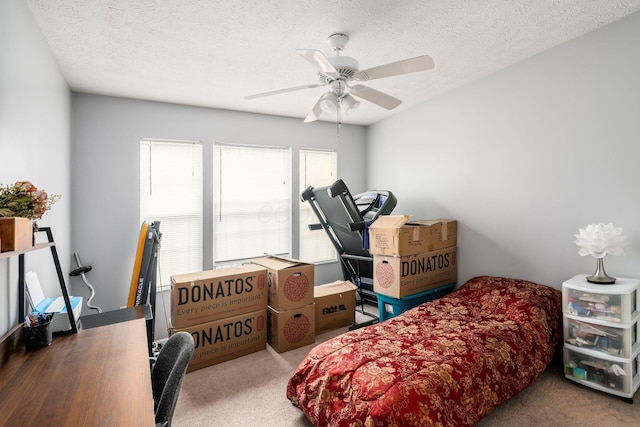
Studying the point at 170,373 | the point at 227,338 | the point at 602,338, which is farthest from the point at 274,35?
the point at 602,338

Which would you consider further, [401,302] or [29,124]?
[401,302]

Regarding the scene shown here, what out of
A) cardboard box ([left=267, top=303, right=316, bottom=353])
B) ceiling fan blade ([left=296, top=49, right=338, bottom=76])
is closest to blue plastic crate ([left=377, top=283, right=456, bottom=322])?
cardboard box ([left=267, top=303, right=316, bottom=353])

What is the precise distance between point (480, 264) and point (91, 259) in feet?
13.4

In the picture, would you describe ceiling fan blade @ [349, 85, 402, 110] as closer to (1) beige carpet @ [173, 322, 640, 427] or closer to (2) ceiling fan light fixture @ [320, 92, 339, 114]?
(2) ceiling fan light fixture @ [320, 92, 339, 114]

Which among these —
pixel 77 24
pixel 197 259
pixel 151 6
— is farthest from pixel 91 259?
pixel 151 6

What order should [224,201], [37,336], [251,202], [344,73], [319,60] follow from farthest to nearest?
[251,202]
[224,201]
[344,73]
[319,60]
[37,336]

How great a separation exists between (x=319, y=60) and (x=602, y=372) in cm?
286

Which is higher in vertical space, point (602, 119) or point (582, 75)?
point (582, 75)

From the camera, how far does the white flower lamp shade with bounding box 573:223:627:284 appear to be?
218 cm

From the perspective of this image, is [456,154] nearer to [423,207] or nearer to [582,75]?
[423,207]

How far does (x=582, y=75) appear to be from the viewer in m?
2.49

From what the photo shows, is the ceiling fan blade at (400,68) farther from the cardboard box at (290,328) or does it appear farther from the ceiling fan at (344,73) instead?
the cardboard box at (290,328)

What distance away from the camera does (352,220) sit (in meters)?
3.46

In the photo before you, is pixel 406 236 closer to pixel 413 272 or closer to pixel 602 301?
pixel 413 272
